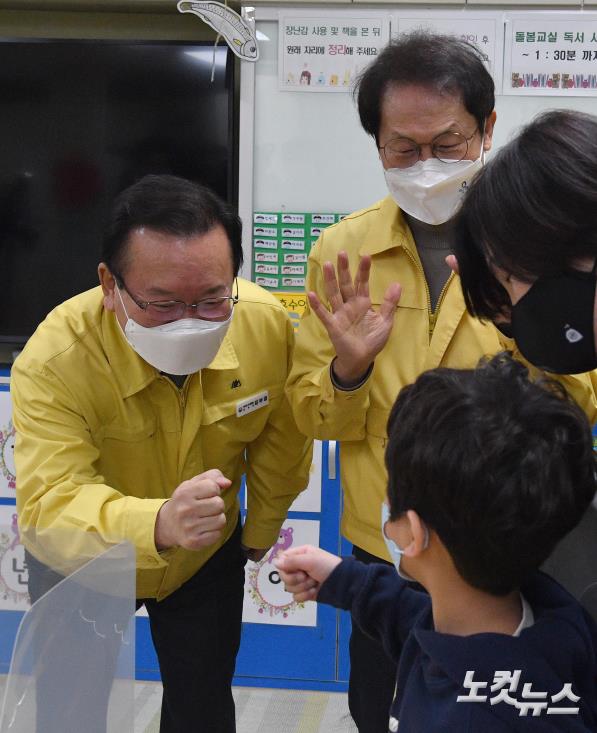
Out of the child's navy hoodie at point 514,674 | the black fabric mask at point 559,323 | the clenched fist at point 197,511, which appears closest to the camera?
the child's navy hoodie at point 514,674

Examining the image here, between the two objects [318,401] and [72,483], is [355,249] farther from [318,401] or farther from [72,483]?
[72,483]

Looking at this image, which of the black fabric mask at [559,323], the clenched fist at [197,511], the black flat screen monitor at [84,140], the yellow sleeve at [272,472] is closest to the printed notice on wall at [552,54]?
the black flat screen monitor at [84,140]

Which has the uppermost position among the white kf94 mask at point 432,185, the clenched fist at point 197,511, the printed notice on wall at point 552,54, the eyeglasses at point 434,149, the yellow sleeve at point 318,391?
the printed notice on wall at point 552,54

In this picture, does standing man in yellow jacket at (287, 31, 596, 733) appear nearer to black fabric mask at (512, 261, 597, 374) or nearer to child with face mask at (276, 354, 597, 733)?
black fabric mask at (512, 261, 597, 374)

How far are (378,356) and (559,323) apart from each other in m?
0.55

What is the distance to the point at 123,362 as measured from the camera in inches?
64.6

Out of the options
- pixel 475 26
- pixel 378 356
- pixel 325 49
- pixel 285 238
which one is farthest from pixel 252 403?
pixel 475 26

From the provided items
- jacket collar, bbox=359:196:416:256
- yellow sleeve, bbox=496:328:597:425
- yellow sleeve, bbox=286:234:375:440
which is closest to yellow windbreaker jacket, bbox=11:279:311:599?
yellow sleeve, bbox=286:234:375:440

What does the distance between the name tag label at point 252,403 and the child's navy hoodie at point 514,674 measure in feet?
2.44

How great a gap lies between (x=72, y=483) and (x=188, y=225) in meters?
0.48

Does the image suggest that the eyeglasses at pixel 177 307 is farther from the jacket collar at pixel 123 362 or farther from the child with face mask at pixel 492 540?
the child with face mask at pixel 492 540

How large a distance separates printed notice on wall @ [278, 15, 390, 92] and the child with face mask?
6.68 ft

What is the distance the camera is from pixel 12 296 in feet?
10.1

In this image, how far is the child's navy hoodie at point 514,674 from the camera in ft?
3.06
